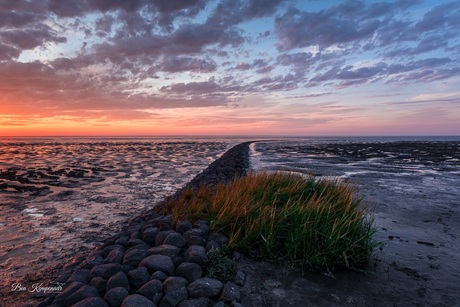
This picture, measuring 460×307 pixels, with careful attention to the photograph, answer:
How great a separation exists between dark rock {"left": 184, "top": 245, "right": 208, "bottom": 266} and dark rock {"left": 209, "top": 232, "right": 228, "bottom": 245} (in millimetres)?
655

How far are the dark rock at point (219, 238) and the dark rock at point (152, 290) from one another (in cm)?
174

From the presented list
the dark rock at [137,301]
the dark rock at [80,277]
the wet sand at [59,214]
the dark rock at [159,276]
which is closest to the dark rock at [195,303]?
the dark rock at [137,301]

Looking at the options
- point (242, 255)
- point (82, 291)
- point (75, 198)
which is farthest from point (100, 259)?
point (75, 198)

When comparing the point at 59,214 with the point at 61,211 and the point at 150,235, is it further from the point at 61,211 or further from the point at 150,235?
the point at 150,235

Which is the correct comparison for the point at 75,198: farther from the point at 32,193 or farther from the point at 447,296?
the point at 447,296

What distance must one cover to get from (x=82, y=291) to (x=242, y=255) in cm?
280

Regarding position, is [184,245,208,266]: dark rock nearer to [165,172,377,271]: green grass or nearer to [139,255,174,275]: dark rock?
[139,255,174,275]: dark rock

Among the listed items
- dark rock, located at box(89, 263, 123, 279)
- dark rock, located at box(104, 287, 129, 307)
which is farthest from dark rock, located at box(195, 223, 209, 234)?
dark rock, located at box(104, 287, 129, 307)

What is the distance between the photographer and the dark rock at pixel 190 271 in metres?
4.39

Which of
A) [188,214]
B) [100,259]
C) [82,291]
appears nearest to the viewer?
[82,291]

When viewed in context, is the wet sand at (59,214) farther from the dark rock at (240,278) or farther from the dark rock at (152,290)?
the dark rock at (240,278)

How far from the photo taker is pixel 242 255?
18.3ft

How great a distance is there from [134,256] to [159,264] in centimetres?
65

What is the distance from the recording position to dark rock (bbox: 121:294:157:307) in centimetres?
365
